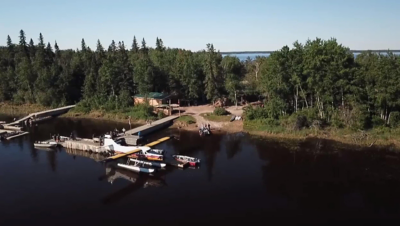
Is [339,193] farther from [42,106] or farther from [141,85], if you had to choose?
[42,106]

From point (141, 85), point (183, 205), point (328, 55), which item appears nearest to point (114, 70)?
point (141, 85)

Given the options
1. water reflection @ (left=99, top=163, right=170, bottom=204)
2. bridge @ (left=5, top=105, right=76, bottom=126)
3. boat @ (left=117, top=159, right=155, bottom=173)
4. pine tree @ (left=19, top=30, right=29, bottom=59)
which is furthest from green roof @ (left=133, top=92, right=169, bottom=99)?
pine tree @ (left=19, top=30, right=29, bottom=59)

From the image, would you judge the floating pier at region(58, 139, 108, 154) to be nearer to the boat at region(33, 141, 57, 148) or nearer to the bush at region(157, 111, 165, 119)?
the boat at region(33, 141, 57, 148)

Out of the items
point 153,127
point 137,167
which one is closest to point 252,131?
point 153,127

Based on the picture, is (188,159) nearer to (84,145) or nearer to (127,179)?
(127,179)

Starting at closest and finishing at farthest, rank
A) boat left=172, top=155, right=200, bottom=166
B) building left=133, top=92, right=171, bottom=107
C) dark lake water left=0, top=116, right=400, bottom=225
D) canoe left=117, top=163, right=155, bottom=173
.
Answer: dark lake water left=0, top=116, right=400, bottom=225 < canoe left=117, top=163, right=155, bottom=173 < boat left=172, top=155, right=200, bottom=166 < building left=133, top=92, right=171, bottom=107

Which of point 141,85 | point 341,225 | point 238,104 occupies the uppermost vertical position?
point 141,85

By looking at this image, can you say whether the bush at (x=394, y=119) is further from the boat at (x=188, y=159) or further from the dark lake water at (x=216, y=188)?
the boat at (x=188, y=159)
